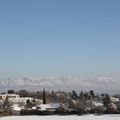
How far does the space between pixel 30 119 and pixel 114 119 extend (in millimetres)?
8824

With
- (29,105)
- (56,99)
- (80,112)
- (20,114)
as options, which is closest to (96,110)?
(80,112)

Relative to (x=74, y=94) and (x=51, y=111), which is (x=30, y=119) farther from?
(x=74, y=94)

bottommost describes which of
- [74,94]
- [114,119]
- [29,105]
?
[114,119]

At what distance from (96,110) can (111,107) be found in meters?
3.52

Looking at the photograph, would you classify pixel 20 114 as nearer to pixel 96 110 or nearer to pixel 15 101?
pixel 96 110

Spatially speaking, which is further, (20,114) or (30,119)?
(20,114)

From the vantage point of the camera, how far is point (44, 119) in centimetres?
4594

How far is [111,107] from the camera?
194ft

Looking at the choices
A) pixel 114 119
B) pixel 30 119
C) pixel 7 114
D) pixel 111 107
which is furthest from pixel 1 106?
pixel 114 119

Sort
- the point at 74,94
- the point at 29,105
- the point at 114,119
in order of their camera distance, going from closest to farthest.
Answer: the point at 114,119
the point at 29,105
the point at 74,94

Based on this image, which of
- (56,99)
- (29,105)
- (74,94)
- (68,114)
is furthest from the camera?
(74,94)

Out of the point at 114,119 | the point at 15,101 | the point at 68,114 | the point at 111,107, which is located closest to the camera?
the point at 114,119

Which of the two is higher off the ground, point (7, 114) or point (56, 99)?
point (56, 99)

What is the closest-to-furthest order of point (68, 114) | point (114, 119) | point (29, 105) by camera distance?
point (114, 119) < point (68, 114) < point (29, 105)
